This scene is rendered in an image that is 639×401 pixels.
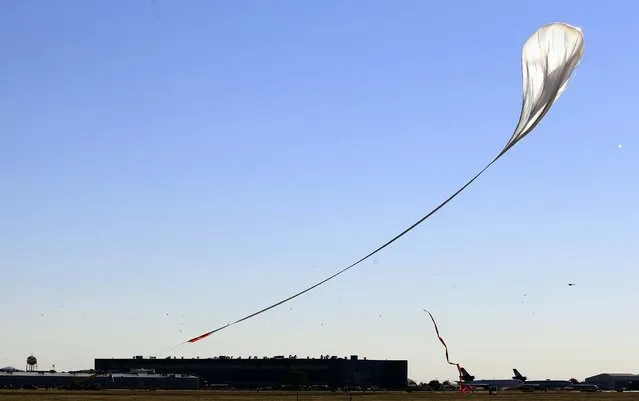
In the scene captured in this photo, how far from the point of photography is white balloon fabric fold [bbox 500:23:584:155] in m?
25.0

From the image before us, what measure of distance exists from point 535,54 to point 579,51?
43.6 inches

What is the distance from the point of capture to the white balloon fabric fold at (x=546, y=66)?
25.0 metres

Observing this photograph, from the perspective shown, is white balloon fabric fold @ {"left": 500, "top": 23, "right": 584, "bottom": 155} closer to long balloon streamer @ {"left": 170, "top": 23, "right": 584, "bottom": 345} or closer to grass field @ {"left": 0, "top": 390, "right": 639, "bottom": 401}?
long balloon streamer @ {"left": 170, "top": 23, "right": 584, "bottom": 345}

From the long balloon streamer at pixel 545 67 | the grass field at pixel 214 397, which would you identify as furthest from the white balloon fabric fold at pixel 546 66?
the grass field at pixel 214 397

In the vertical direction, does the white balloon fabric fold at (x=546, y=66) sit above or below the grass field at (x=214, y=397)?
above

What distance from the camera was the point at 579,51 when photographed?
992 inches

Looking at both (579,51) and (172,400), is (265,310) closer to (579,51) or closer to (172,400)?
(579,51)

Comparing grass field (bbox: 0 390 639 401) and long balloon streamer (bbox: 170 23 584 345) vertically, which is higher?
long balloon streamer (bbox: 170 23 584 345)

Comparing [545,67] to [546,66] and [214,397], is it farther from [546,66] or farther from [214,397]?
[214,397]

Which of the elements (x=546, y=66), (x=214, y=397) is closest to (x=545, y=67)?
(x=546, y=66)

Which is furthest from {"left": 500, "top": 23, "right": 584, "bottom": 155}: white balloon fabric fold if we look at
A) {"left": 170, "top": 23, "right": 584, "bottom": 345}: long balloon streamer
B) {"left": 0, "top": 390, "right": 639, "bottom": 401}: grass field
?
{"left": 0, "top": 390, "right": 639, "bottom": 401}: grass field

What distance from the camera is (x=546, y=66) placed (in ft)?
83.3

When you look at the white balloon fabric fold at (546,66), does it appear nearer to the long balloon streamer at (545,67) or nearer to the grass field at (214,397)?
the long balloon streamer at (545,67)

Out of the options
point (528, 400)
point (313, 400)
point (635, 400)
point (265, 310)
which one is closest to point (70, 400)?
point (313, 400)
